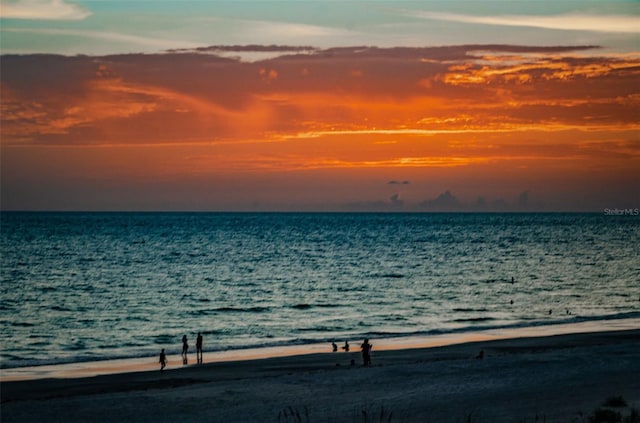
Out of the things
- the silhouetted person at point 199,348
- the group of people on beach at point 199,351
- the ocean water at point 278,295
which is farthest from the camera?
the ocean water at point 278,295

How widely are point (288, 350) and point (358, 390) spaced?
1448 centimetres

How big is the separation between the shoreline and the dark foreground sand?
83.8 inches

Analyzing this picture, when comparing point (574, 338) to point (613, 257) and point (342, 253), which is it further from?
point (342, 253)

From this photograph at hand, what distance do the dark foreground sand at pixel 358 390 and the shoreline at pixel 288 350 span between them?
6.98ft

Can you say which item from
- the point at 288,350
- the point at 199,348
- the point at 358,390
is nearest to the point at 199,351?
the point at 199,348

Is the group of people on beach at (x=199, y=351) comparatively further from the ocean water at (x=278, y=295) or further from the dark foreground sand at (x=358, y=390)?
the ocean water at (x=278, y=295)

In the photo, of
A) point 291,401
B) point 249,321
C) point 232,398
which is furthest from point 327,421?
point 249,321

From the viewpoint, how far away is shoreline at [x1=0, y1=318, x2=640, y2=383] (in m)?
36.5

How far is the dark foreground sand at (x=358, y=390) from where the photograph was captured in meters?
24.3

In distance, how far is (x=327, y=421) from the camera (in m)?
23.2

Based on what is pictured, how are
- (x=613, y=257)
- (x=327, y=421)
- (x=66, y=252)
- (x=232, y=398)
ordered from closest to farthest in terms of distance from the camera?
(x=327, y=421)
(x=232, y=398)
(x=613, y=257)
(x=66, y=252)

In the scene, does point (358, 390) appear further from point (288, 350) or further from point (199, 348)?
point (288, 350)

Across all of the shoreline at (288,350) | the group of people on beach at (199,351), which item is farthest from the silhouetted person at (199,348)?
the shoreline at (288,350)

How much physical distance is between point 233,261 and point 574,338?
78.7m
